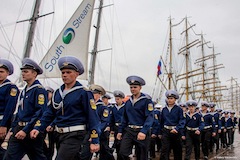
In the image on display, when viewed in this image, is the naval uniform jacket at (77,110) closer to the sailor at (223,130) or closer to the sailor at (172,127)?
the sailor at (172,127)

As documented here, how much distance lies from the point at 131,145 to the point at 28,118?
7.06 ft

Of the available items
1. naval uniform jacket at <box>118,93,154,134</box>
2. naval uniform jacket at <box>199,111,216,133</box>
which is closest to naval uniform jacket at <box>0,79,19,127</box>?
naval uniform jacket at <box>118,93,154,134</box>

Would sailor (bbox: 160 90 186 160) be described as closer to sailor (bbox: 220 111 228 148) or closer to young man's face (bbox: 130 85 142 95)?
young man's face (bbox: 130 85 142 95)

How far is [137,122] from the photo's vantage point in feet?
18.7

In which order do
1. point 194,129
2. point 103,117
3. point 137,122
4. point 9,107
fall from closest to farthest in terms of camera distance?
point 9,107 → point 137,122 → point 103,117 → point 194,129

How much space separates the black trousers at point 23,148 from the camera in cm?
404

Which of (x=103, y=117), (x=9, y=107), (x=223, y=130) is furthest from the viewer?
(x=223, y=130)

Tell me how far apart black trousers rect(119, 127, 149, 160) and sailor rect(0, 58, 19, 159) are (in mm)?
2118

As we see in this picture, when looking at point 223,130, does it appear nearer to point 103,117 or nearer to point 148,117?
point 103,117

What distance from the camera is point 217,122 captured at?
501 inches

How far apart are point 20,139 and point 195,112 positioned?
A: 6.48 m

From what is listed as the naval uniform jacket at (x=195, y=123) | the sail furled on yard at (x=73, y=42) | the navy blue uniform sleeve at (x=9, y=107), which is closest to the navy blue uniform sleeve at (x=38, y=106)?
the navy blue uniform sleeve at (x=9, y=107)

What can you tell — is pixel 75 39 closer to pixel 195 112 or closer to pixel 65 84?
pixel 195 112

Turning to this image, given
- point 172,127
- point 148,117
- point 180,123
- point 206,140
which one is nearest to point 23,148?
point 148,117
